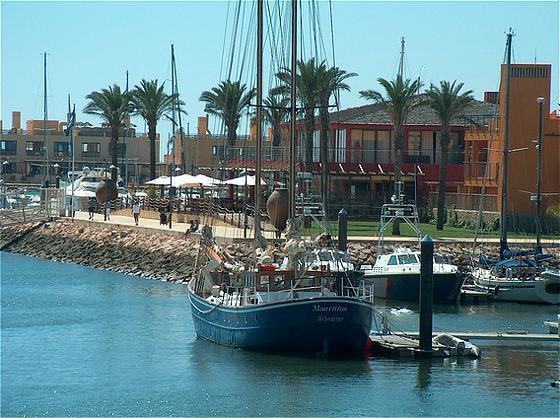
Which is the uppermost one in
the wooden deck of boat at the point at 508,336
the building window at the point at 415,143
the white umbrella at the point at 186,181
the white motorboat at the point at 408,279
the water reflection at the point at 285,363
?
the building window at the point at 415,143

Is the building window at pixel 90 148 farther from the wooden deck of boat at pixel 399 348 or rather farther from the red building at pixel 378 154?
the wooden deck of boat at pixel 399 348

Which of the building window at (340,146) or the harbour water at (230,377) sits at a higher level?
the building window at (340,146)

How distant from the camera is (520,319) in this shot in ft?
164

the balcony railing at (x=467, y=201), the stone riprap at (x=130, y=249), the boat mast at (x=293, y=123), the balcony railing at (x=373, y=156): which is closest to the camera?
the boat mast at (x=293, y=123)

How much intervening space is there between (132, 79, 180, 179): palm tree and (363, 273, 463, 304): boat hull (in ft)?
138

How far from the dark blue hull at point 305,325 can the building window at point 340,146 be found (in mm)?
46526

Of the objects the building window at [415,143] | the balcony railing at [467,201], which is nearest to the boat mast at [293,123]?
the balcony railing at [467,201]

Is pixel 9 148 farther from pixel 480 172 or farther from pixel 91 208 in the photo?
pixel 480 172

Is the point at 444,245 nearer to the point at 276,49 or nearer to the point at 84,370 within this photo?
the point at 276,49

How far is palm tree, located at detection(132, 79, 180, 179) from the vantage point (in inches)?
3688

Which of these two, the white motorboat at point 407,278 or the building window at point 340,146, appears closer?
the white motorboat at point 407,278

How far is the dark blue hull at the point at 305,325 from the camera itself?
120 feet

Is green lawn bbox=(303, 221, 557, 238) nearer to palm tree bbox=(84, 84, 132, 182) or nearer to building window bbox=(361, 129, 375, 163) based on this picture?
building window bbox=(361, 129, 375, 163)

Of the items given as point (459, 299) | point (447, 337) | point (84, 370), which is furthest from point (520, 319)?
point (84, 370)
